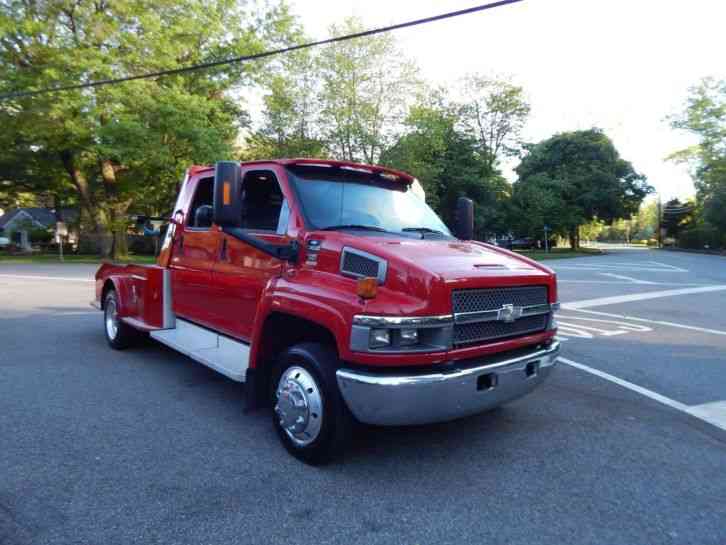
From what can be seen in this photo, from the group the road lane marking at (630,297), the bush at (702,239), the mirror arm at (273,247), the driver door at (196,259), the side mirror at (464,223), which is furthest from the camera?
the bush at (702,239)

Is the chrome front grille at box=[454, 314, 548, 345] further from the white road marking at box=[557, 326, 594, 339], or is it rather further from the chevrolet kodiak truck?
the white road marking at box=[557, 326, 594, 339]

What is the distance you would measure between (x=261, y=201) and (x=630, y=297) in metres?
11.5

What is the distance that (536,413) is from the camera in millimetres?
4578

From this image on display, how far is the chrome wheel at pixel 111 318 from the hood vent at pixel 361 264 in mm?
4320

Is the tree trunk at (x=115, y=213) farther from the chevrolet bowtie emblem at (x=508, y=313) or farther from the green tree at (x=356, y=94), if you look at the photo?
the chevrolet bowtie emblem at (x=508, y=313)

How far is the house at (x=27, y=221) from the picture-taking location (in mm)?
49594

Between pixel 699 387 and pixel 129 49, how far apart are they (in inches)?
1079

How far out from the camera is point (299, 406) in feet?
11.4

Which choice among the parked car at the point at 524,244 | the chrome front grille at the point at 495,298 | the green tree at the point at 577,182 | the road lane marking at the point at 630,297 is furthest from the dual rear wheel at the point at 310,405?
the parked car at the point at 524,244

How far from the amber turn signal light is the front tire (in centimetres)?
53

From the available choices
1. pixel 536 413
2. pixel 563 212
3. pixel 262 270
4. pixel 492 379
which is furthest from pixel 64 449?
pixel 563 212

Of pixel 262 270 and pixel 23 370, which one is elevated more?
pixel 262 270

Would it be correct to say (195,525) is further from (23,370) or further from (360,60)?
(360,60)

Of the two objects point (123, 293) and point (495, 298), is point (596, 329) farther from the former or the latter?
point (123, 293)
